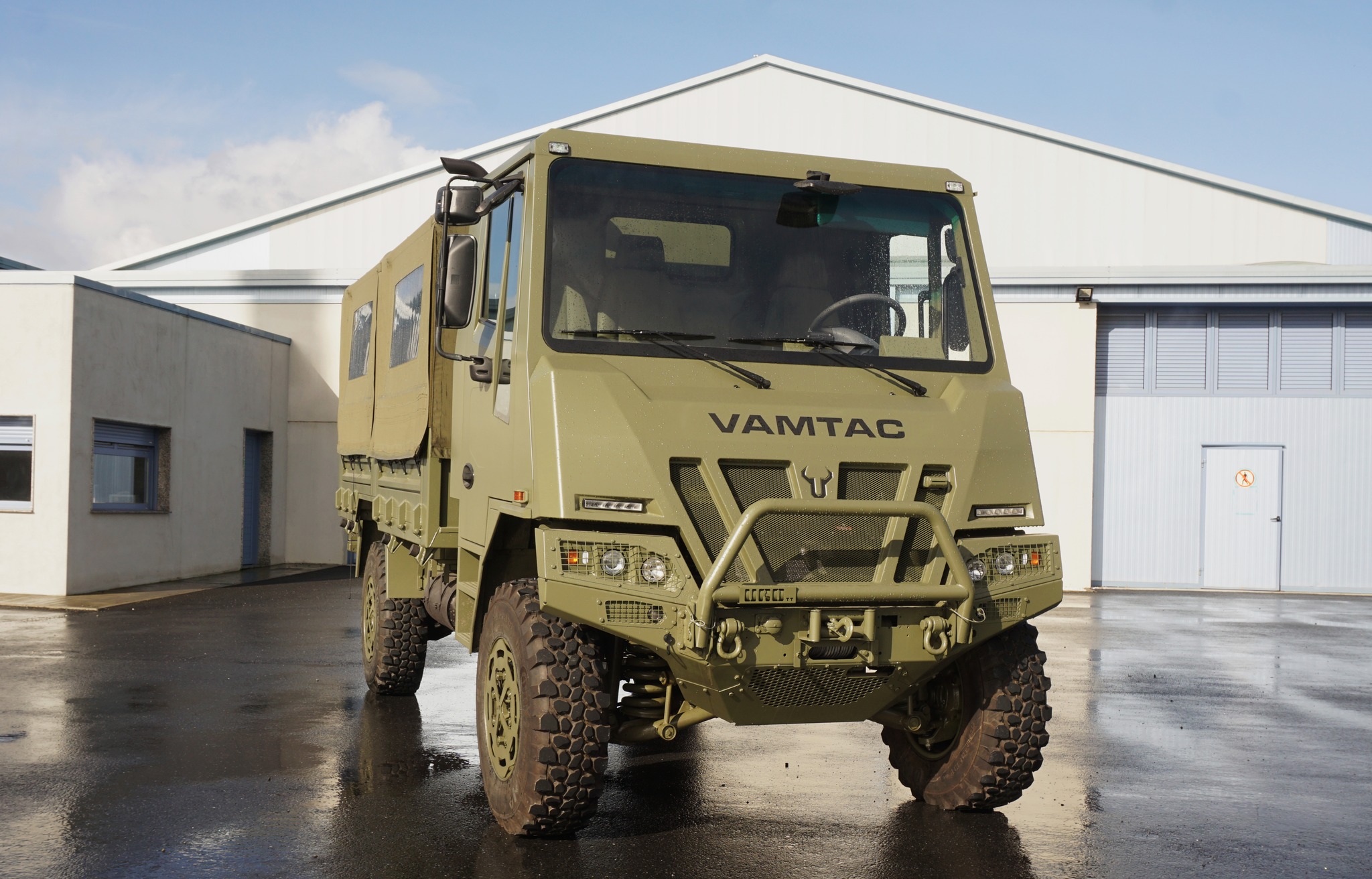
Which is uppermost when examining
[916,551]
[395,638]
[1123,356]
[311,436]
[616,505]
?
[1123,356]

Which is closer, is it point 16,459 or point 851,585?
point 851,585

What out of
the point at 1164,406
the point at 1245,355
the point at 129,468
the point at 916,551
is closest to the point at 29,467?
the point at 129,468

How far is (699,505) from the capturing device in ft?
16.5

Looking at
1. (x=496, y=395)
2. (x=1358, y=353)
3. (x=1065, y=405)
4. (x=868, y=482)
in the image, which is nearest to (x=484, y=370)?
(x=496, y=395)

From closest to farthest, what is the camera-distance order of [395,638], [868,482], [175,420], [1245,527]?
[868,482]
[395,638]
[175,420]
[1245,527]

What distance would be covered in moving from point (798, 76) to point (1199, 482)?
11.7 metres

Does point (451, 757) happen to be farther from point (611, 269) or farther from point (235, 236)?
point (235, 236)

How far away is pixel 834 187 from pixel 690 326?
1.00m

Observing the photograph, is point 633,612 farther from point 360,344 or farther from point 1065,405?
point 1065,405

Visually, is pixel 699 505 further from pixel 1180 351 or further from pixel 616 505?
pixel 1180 351

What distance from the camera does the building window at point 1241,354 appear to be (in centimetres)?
2150

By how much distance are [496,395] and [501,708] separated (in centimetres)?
141

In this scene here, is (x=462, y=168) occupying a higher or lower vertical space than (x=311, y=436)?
higher

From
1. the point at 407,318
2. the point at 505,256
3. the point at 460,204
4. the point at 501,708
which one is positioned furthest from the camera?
the point at 407,318
